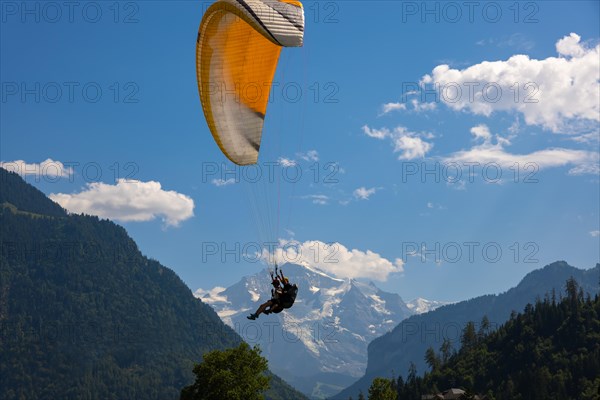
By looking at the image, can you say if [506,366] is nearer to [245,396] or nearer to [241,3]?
[245,396]

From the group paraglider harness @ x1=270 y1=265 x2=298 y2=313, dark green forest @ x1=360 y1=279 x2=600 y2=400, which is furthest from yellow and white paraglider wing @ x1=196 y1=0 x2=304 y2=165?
dark green forest @ x1=360 y1=279 x2=600 y2=400

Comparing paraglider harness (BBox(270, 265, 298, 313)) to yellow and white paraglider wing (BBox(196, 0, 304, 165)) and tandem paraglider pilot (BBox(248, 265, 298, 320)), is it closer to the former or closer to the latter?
tandem paraglider pilot (BBox(248, 265, 298, 320))

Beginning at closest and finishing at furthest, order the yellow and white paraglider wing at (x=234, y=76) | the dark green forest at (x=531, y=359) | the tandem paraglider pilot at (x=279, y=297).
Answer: the tandem paraglider pilot at (x=279, y=297) < the yellow and white paraglider wing at (x=234, y=76) < the dark green forest at (x=531, y=359)

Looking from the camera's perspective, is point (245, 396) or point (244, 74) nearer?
point (244, 74)

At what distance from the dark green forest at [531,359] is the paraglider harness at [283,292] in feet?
423

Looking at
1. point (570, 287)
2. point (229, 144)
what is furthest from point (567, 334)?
point (229, 144)

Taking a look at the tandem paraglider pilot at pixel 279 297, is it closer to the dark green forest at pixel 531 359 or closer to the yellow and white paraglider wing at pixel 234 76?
the yellow and white paraglider wing at pixel 234 76

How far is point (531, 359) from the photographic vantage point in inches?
6772

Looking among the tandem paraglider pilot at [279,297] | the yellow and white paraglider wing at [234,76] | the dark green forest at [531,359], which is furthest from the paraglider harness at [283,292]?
the dark green forest at [531,359]

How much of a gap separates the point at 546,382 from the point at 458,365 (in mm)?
38071

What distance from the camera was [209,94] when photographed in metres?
31.4

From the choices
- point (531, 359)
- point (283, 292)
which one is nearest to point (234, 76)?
point (283, 292)

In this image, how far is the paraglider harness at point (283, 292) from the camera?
27.4 m

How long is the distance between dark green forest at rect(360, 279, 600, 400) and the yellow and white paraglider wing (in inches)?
5057
